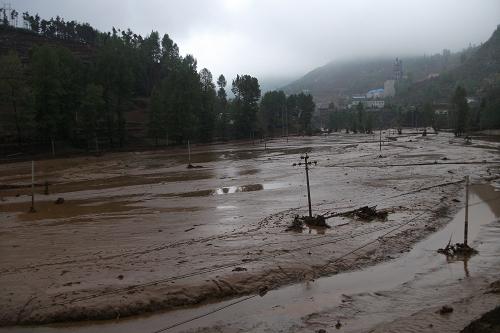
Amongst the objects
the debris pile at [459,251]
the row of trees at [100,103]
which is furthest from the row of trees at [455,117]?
the debris pile at [459,251]

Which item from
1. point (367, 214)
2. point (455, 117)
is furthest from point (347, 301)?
point (455, 117)

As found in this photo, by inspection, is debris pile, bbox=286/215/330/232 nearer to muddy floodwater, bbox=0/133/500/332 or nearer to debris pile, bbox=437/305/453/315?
muddy floodwater, bbox=0/133/500/332

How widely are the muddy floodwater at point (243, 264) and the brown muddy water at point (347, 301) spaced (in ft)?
0.13

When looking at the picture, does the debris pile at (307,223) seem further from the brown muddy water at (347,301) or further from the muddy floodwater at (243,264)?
the brown muddy water at (347,301)

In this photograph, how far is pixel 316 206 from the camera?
67.6 ft

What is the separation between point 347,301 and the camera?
32.0ft

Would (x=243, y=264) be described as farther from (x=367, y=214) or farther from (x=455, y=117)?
(x=455, y=117)

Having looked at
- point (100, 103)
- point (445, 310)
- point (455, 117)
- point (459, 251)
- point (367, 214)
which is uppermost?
point (100, 103)

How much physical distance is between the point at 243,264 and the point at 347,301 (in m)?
3.14

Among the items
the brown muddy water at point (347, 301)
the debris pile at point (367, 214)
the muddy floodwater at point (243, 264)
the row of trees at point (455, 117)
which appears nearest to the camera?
the brown muddy water at point (347, 301)

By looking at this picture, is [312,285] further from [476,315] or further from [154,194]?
[154,194]

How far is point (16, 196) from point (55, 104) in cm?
3921

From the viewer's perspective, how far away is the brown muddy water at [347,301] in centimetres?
868

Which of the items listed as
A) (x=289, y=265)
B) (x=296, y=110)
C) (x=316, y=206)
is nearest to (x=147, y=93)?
(x=296, y=110)
